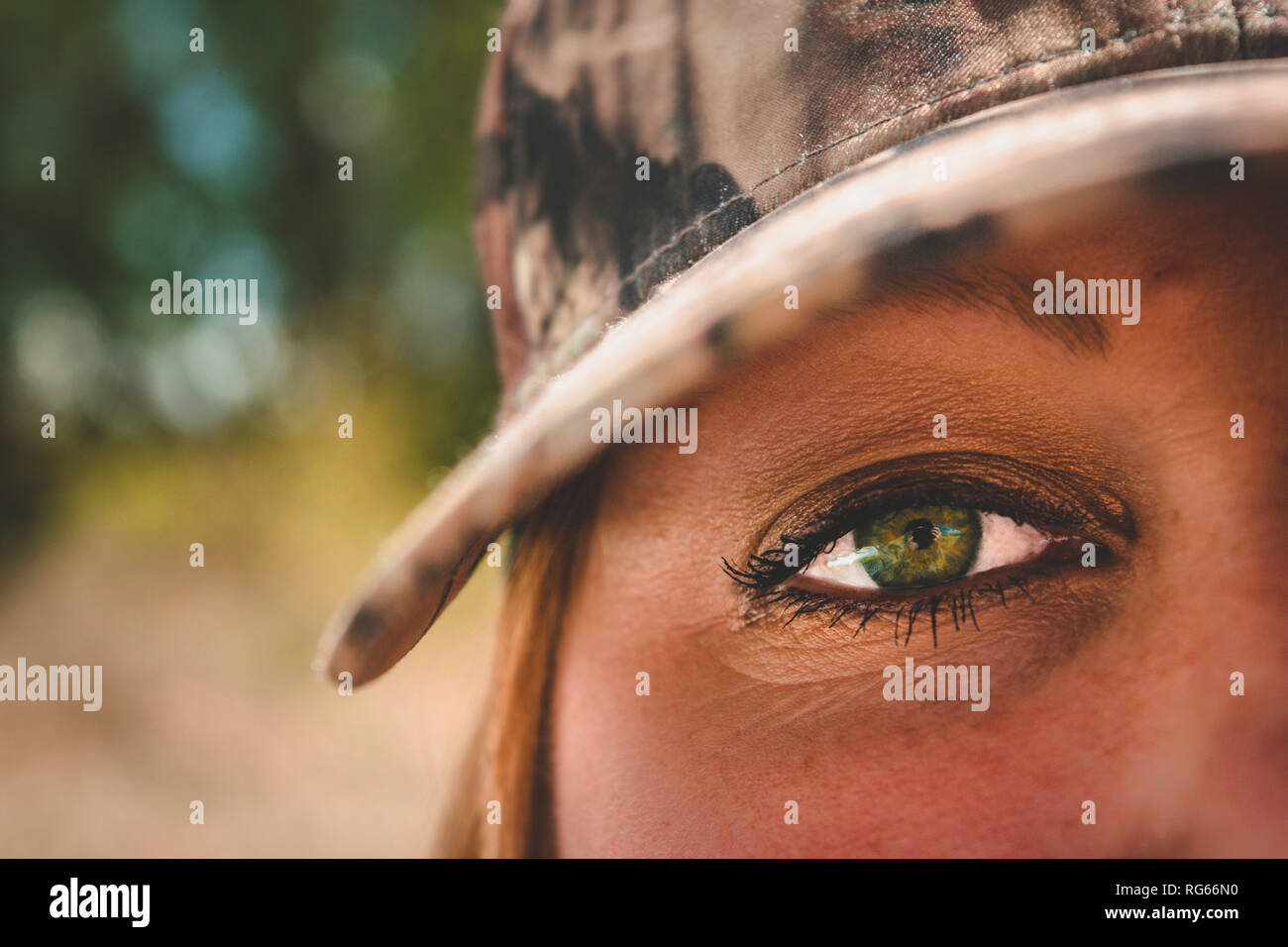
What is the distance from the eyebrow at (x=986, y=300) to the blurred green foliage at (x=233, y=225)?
6.62 meters

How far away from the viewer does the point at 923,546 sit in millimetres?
822

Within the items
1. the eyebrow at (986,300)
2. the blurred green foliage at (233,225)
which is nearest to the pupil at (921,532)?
the eyebrow at (986,300)

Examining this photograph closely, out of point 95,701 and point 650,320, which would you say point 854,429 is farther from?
point 95,701

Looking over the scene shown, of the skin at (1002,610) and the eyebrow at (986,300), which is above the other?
the eyebrow at (986,300)

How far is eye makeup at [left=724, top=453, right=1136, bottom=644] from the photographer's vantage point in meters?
0.77

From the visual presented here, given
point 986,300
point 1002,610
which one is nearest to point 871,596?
point 1002,610

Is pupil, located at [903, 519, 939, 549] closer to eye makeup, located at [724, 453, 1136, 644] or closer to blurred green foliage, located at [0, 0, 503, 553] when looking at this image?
eye makeup, located at [724, 453, 1136, 644]

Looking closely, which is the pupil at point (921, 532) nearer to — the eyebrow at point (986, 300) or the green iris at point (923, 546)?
the green iris at point (923, 546)

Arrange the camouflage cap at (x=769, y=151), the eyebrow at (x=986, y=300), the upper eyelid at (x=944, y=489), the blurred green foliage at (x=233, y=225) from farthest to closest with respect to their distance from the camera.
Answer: the blurred green foliage at (x=233, y=225)
the upper eyelid at (x=944, y=489)
the eyebrow at (x=986, y=300)
the camouflage cap at (x=769, y=151)

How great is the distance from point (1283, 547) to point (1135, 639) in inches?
5.5

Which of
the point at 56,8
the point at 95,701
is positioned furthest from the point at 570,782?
the point at 56,8

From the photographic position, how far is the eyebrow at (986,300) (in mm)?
641

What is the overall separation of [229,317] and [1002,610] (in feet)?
25.0

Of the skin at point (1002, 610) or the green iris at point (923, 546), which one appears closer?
the skin at point (1002, 610)
